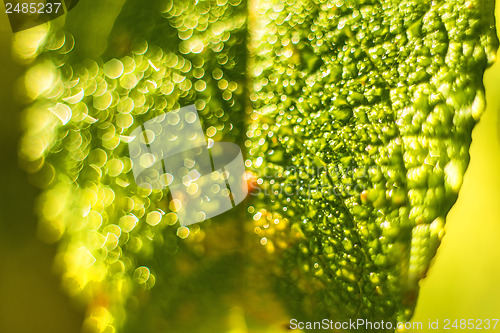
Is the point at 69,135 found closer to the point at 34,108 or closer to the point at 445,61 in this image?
the point at 34,108

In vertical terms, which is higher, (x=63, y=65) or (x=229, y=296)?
(x=63, y=65)

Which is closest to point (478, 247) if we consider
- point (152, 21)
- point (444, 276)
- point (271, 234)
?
point (444, 276)
